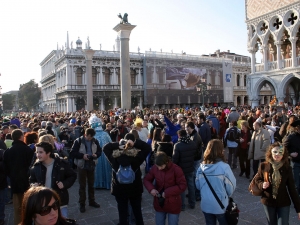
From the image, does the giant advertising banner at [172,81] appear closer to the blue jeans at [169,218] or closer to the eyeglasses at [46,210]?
the blue jeans at [169,218]

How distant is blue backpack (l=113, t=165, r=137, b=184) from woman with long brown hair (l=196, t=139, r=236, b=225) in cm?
103

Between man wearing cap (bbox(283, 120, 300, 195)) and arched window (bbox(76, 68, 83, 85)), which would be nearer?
man wearing cap (bbox(283, 120, 300, 195))

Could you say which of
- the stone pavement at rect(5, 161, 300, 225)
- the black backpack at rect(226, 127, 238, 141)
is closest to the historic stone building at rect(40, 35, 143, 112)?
the black backpack at rect(226, 127, 238, 141)

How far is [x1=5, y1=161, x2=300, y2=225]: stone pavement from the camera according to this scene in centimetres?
491

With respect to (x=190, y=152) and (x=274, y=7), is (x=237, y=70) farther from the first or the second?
(x=190, y=152)

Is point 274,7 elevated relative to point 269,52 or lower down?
elevated

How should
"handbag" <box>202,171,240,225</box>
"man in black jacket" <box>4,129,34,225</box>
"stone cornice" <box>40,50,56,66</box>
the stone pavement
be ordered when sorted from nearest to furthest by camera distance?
"handbag" <box>202,171,240,225</box>
"man in black jacket" <box>4,129,34,225</box>
the stone pavement
"stone cornice" <box>40,50,56,66</box>

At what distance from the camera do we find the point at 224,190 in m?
3.33

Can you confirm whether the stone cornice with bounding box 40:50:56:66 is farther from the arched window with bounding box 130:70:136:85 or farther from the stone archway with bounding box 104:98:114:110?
the arched window with bounding box 130:70:136:85

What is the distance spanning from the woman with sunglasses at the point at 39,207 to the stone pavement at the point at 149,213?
3.32 metres

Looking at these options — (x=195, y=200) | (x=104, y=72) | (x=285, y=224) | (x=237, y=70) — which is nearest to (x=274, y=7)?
(x=195, y=200)

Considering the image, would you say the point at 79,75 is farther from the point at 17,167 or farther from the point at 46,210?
the point at 46,210

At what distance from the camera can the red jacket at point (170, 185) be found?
359cm

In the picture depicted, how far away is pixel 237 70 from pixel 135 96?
21179 mm
